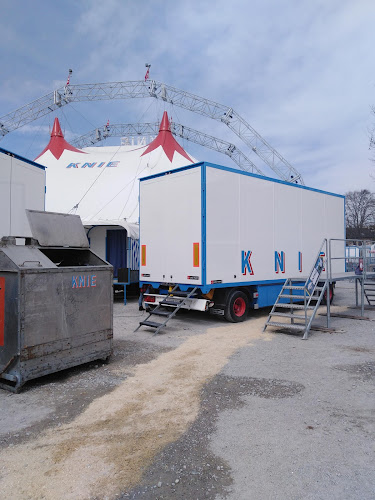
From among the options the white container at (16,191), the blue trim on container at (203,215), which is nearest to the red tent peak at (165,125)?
the white container at (16,191)

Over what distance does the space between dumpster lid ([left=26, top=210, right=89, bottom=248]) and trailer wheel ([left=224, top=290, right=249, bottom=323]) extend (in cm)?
390

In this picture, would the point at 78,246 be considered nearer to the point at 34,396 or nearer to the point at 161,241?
the point at 34,396

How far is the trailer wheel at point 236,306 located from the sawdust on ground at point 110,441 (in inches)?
130

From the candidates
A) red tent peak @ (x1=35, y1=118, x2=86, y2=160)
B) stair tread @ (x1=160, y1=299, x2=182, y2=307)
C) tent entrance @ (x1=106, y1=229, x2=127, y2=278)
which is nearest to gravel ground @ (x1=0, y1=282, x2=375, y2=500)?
stair tread @ (x1=160, y1=299, x2=182, y2=307)

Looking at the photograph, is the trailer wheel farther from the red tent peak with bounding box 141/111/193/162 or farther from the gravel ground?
the red tent peak with bounding box 141/111/193/162

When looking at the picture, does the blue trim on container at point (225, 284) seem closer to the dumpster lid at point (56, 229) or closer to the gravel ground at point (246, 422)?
the gravel ground at point (246, 422)

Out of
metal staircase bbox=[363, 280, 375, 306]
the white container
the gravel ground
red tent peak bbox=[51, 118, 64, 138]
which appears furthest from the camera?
red tent peak bbox=[51, 118, 64, 138]

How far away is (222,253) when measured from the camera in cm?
819

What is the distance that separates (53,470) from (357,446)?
245cm

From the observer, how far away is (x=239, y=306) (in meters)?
8.95

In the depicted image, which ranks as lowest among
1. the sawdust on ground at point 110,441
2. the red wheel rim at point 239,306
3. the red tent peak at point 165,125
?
the sawdust on ground at point 110,441

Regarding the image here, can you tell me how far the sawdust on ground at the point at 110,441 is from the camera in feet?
8.56

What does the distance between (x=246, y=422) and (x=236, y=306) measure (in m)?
5.36

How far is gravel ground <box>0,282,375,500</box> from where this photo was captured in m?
2.60
